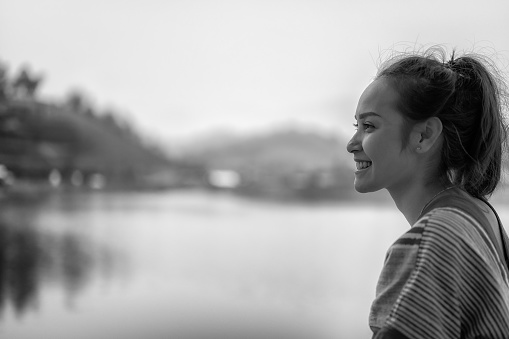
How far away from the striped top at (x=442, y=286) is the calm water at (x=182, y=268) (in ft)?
8.31

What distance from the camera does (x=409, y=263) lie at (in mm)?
355

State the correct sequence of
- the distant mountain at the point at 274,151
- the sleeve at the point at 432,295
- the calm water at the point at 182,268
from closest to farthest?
the sleeve at the point at 432,295
the calm water at the point at 182,268
the distant mountain at the point at 274,151

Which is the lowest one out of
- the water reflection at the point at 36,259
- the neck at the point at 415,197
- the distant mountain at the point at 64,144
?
the neck at the point at 415,197

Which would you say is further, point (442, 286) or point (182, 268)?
point (182, 268)

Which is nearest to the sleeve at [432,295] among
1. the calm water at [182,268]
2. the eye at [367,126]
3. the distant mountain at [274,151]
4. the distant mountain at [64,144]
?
the eye at [367,126]

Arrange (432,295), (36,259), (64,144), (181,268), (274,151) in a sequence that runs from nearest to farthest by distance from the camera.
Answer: (432,295) → (36,259) → (181,268) → (64,144) → (274,151)

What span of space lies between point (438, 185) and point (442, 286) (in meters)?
0.11

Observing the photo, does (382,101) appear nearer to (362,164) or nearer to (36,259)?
(362,164)

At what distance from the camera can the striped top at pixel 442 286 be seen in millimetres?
344

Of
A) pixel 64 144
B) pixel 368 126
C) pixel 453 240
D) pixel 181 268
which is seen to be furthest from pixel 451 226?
pixel 64 144

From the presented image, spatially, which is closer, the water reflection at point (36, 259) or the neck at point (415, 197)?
the neck at point (415, 197)

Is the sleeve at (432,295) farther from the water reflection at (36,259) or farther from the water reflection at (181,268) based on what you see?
the water reflection at (36,259)

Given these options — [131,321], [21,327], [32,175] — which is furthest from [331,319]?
[32,175]

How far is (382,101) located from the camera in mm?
424
